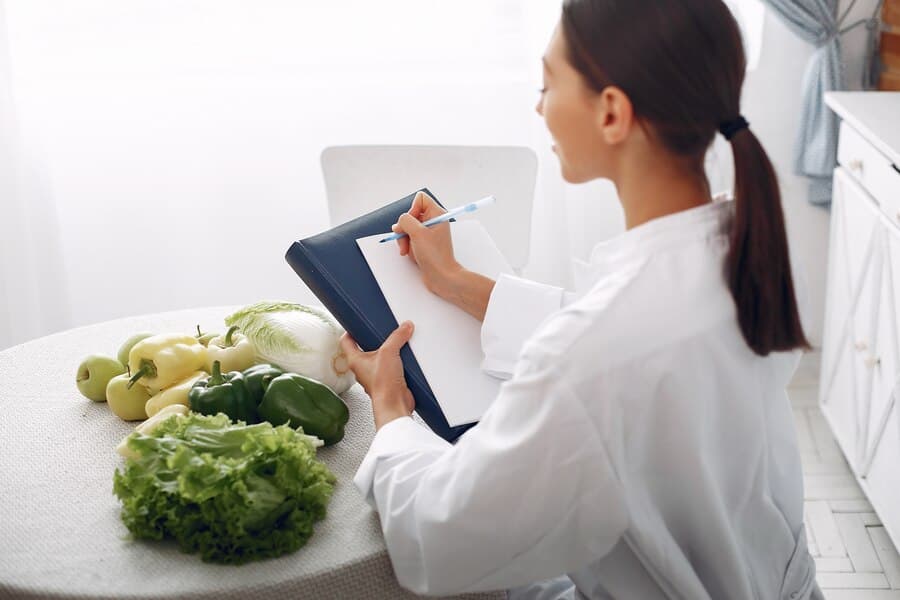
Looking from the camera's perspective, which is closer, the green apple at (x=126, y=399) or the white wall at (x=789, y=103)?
the green apple at (x=126, y=399)

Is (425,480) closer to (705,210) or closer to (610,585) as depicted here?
(610,585)

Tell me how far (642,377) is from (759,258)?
7.2 inches

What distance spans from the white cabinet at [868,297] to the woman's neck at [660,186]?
1.35m

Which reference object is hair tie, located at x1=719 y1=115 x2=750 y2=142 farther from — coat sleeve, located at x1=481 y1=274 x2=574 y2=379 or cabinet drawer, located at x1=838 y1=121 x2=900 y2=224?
cabinet drawer, located at x1=838 y1=121 x2=900 y2=224

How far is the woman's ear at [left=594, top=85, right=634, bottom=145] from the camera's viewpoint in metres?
1.18

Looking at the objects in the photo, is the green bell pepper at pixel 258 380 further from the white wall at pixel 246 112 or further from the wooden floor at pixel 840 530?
the white wall at pixel 246 112

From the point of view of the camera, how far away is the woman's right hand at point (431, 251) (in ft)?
5.45

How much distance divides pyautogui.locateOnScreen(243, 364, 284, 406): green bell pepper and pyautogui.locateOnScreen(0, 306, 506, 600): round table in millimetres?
118

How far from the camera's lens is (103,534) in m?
1.34

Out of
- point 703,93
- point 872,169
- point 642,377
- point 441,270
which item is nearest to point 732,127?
point 703,93

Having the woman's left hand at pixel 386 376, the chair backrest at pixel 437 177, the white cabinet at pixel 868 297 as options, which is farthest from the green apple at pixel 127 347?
the white cabinet at pixel 868 297

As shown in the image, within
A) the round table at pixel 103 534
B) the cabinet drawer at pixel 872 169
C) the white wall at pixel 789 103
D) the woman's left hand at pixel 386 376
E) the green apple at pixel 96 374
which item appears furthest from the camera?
the white wall at pixel 789 103

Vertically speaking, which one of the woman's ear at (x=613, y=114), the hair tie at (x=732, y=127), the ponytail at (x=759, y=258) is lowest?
the ponytail at (x=759, y=258)

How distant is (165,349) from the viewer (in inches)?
63.4
